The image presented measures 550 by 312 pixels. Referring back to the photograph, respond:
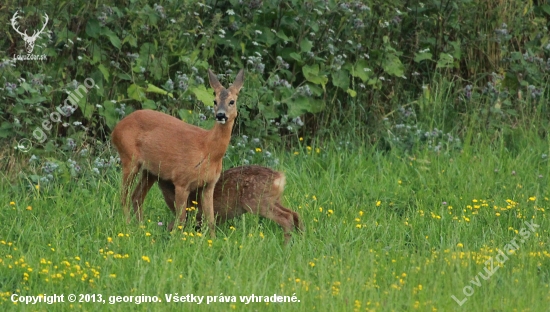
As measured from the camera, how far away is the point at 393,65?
408 inches

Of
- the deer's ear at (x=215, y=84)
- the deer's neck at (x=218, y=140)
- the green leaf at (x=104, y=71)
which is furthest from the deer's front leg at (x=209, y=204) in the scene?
the green leaf at (x=104, y=71)

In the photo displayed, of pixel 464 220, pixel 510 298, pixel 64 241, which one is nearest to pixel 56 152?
pixel 64 241

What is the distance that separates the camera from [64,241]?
22.7ft

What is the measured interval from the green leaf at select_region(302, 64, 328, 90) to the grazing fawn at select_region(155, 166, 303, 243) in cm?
202

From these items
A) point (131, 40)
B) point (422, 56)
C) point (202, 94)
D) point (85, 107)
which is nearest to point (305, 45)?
point (202, 94)

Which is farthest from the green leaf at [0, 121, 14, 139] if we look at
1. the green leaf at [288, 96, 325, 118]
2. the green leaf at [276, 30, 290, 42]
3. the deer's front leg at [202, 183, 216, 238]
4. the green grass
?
the green leaf at [276, 30, 290, 42]

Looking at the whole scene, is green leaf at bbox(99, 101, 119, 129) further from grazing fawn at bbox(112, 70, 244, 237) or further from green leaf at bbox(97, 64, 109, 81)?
grazing fawn at bbox(112, 70, 244, 237)

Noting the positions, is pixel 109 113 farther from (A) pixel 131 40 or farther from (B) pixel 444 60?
(B) pixel 444 60

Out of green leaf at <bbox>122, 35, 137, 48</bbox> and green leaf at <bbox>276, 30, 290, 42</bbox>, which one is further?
green leaf at <bbox>276, 30, 290, 42</bbox>

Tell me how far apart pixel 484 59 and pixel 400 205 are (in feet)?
11.4

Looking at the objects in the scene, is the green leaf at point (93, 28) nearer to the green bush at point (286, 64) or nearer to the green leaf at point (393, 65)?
the green bush at point (286, 64)

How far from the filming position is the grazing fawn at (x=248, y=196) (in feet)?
25.1

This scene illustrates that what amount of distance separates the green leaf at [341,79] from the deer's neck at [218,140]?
104 inches

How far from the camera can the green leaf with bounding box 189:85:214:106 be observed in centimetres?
907
